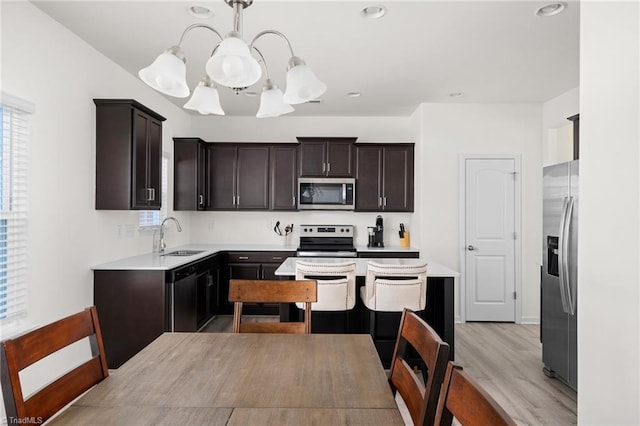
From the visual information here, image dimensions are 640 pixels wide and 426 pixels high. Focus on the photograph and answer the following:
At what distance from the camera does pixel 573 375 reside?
2965 mm

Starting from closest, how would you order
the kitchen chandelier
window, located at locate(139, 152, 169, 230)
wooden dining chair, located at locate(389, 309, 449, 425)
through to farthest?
wooden dining chair, located at locate(389, 309, 449, 425) < the kitchen chandelier < window, located at locate(139, 152, 169, 230)

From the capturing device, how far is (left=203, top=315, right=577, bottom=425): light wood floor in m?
2.72

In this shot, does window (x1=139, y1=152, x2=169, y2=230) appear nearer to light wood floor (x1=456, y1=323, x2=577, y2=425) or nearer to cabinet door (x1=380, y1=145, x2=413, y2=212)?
cabinet door (x1=380, y1=145, x2=413, y2=212)

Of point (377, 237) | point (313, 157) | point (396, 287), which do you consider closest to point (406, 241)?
point (377, 237)

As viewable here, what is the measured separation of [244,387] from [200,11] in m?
2.48

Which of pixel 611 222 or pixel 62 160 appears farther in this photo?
pixel 62 160

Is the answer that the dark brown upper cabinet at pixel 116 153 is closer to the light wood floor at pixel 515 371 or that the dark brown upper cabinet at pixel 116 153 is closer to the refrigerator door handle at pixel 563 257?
the light wood floor at pixel 515 371

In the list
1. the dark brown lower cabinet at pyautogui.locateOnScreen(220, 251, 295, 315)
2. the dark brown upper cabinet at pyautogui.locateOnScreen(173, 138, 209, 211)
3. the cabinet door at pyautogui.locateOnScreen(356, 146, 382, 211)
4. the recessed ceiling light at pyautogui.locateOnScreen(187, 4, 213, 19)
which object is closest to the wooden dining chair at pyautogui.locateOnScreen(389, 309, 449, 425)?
the recessed ceiling light at pyautogui.locateOnScreen(187, 4, 213, 19)

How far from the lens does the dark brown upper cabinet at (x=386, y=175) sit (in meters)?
5.43

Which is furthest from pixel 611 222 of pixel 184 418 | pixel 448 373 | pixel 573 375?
pixel 184 418

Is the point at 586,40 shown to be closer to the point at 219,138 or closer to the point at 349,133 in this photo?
the point at 349,133

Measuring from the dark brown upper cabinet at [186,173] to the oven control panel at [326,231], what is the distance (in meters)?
1.49

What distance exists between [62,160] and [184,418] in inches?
103

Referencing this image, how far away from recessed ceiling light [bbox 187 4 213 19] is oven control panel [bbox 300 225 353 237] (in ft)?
10.8
